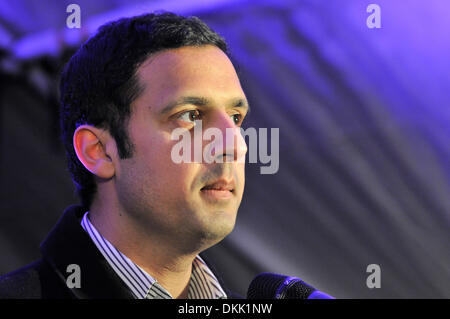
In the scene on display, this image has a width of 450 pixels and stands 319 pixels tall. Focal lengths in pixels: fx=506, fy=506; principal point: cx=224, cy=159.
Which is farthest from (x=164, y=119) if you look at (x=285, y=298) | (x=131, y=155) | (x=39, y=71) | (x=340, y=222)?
(x=39, y=71)

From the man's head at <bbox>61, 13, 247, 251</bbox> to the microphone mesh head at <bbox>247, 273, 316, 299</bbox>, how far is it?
0.12m

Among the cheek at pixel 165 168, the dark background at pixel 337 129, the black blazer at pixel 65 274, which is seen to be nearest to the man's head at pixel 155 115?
the cheek at pixel 165 168

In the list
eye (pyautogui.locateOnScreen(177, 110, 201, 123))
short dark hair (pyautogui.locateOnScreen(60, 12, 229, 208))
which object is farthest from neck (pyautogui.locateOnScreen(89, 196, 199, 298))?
eye (pyautogui.locateOnScreen(177, 110, 201, 123))

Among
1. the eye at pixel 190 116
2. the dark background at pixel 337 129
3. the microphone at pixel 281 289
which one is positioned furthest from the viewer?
the dark background at pixel 337 129

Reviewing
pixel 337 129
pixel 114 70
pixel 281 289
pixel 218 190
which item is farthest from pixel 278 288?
pixel 337 129

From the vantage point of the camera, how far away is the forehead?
94 centimetres

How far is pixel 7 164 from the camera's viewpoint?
2.43 metres

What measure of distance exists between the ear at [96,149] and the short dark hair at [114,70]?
0.05ft

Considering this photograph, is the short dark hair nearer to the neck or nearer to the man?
the man

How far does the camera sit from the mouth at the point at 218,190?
2.97 ft

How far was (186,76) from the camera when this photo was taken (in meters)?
0.95

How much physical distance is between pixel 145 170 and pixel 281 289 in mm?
323

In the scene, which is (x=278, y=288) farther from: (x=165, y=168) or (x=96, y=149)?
(x=96, y=149)

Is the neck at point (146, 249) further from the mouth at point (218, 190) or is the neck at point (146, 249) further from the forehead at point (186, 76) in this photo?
the forehead at point (186, 76)
